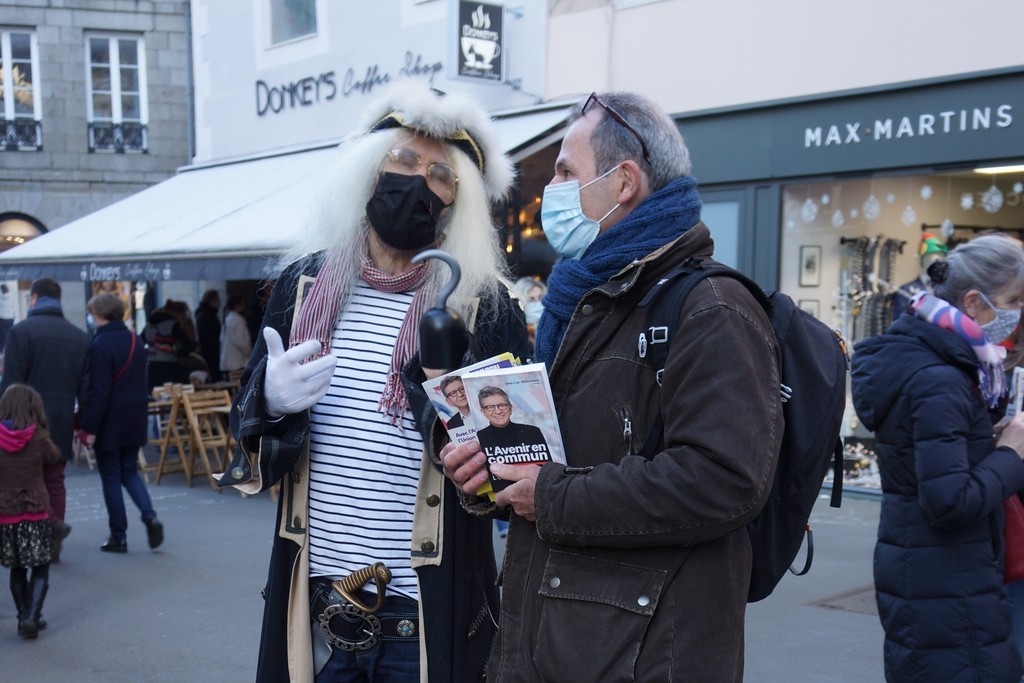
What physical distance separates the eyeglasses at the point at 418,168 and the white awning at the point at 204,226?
5278 mm

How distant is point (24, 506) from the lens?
5129 mm

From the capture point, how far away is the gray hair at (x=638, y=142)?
1889mm

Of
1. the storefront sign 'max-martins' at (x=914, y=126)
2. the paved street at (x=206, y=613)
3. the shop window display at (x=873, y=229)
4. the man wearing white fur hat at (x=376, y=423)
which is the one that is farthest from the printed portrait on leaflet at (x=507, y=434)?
the shop window display at (x=873, y=229)

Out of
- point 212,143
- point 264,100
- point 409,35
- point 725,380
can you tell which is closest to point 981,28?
point 409,35

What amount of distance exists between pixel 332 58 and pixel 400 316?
10.0 metres

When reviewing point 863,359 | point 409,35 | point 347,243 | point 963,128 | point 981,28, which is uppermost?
point 409,35

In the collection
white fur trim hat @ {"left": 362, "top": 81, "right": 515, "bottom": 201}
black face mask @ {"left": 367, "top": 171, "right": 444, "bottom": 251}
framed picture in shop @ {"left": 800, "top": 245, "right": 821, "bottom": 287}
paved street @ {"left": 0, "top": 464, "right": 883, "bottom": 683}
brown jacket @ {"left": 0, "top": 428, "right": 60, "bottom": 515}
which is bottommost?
paved street @ {"left": 0, "top": 464, "right": 883, "bottom": 683}

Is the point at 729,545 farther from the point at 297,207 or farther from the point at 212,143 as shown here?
the point at 212,143

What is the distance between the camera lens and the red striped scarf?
2.36m

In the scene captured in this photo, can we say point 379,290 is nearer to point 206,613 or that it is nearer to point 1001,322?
point 1001,322

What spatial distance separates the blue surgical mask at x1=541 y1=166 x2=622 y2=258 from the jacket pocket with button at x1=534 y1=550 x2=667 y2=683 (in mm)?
625

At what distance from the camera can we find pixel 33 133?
61.4ft

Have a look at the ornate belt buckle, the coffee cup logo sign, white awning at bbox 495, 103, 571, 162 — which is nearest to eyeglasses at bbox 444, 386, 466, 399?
the ornate belt buckle

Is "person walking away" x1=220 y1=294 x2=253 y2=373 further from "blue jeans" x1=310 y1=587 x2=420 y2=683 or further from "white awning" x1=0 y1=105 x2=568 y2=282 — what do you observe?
"blue jeans" x1=310 y1=587 x2=420 y2=683
